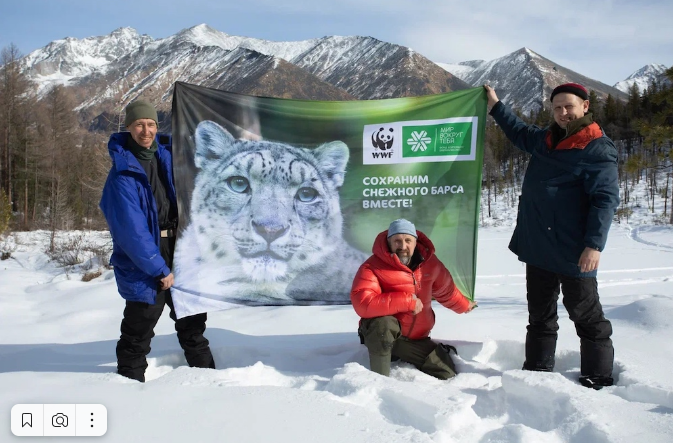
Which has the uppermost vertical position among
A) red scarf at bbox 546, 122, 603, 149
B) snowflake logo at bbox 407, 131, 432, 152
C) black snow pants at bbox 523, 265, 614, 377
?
snowflake logo at bbox 407, 131, 432, 152

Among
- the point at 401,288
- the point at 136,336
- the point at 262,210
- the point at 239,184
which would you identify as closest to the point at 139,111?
the point at 239,184

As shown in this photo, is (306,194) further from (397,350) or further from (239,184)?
(397,350)

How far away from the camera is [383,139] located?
4.25 meters

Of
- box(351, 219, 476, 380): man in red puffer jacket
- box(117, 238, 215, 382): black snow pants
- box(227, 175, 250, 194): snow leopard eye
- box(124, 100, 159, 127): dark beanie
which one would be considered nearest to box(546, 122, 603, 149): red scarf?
box(351, 219, 476, 380): man in red puffer jacket

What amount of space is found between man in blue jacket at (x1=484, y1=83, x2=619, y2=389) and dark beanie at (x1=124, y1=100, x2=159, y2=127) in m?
2.65

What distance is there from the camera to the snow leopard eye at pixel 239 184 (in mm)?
4156

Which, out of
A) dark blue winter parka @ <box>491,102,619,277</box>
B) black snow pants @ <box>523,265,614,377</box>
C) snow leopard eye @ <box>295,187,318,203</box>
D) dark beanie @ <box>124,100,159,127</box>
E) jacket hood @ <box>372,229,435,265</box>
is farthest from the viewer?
snow leopard eye @ <box>295,187,318,203</box>

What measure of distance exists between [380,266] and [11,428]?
2.26 meters

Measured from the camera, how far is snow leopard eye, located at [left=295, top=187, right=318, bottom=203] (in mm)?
4223

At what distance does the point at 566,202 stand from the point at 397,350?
5.16ft

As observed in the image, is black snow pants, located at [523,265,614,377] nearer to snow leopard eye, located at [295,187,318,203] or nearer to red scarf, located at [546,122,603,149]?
red scarf, located at [546,122,603,149]

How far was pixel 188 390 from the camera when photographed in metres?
2.63

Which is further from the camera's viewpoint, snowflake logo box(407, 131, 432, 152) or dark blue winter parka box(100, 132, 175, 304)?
snowflake logo box(407, 131, 432, 152)

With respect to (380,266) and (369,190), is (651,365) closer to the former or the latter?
(380,266)
